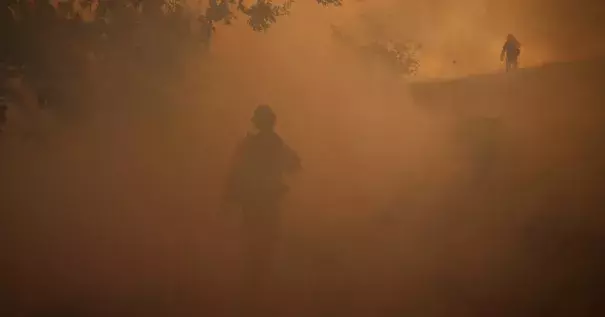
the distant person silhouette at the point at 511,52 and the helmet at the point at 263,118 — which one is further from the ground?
the distant person silhouette at the point at 511,52

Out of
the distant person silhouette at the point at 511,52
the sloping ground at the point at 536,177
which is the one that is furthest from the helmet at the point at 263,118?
the distant person silhouette at the point at 511,52

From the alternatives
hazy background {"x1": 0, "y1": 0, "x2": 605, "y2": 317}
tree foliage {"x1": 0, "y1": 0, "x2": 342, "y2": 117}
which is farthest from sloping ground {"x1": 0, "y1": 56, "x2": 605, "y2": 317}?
tree foliage {"x1": 0, "y1": 0, "x2": 342, "y2": 117}

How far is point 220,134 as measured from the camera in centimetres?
141

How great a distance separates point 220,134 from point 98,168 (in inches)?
13.2

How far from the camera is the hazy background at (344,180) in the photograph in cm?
137

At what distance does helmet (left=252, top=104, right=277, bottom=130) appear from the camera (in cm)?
142

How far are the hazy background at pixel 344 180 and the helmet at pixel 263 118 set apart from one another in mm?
26

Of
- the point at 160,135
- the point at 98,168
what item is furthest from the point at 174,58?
the point at 98,168

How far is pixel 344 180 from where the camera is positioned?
144 cm

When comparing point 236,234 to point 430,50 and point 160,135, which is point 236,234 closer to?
point 160,135

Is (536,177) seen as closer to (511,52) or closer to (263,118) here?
(511,52)

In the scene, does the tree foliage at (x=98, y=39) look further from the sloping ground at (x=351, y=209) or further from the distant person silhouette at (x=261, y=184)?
the distant person silhouette at (x=261, y=184)

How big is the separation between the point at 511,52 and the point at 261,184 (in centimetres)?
80

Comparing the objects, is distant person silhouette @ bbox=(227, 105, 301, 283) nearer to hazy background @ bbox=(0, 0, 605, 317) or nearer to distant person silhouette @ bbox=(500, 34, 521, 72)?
hazy background @ bbox=(0, 0, 605, 317)
